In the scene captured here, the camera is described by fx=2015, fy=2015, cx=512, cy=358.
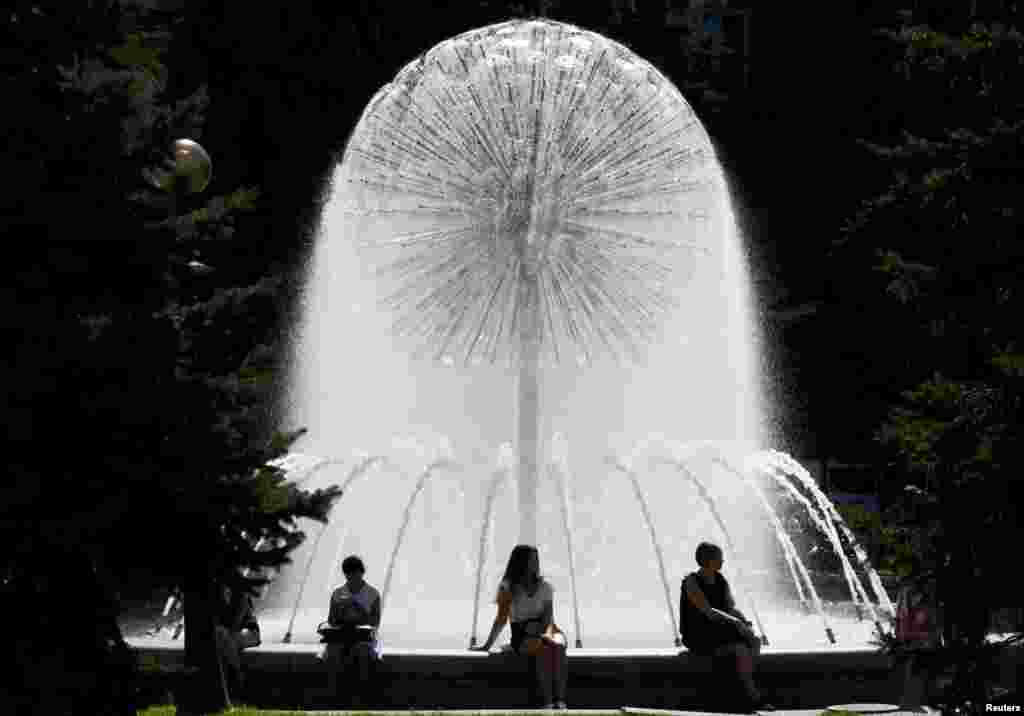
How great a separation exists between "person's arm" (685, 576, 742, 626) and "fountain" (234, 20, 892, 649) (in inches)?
56.5

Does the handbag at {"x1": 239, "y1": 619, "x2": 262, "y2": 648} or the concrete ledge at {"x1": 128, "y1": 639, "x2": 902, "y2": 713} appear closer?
the concrete ledge at {"x1": 128, "y1": 639, "x2": 902, "y2": 713}

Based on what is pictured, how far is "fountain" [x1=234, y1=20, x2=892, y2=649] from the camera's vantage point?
1530 cm

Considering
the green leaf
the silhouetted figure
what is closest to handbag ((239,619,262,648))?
the silhouetted figure

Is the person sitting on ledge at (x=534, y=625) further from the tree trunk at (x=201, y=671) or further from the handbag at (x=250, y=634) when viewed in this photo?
the tree trunk at (x=201, y=671)

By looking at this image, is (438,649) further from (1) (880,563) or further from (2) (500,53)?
(2) (500,53)

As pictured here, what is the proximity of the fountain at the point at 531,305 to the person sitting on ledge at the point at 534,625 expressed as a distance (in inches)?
54.8

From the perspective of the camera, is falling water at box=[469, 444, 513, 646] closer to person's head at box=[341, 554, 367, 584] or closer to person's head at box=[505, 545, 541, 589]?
person's head at box=[505, 545, 541, 589]

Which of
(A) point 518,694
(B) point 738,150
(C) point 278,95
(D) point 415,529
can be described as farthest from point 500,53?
(B) point 738,150

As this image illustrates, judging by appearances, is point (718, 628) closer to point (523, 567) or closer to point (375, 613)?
point (523, 567)

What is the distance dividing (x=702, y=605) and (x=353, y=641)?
6.49ft

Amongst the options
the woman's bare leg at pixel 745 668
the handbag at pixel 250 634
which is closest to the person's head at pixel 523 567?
the woman's bare leg at pixel 745 668

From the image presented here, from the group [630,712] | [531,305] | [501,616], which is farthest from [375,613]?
[531,305]

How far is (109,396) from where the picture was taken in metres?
7.31

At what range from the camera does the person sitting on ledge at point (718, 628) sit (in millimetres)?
11172
